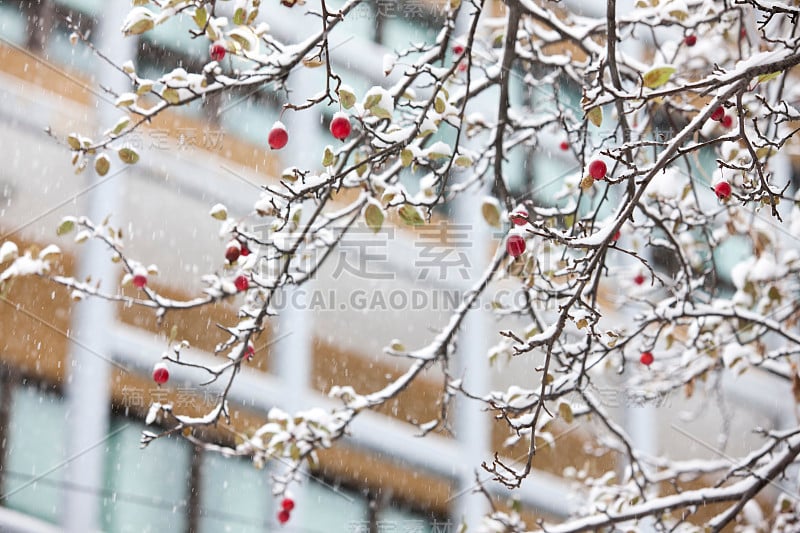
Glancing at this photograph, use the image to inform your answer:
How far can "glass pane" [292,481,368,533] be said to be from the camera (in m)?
5.79

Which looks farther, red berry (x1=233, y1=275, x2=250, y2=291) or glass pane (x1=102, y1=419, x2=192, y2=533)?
glass pane (x1=102, y1=419, x2=192, y2=533)

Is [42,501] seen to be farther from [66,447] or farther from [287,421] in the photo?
[287,421]

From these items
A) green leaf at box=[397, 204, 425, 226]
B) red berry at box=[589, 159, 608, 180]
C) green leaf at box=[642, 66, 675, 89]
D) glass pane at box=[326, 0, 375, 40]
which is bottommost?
red berry at box=[589, 159, 608, 180]

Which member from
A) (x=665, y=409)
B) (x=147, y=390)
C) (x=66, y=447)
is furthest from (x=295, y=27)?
(x=665, y=409)

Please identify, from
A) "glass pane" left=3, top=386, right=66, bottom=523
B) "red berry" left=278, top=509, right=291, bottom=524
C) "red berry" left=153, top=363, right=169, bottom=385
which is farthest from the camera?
"glass pane" left=3, top=386, right=66, bottom=523

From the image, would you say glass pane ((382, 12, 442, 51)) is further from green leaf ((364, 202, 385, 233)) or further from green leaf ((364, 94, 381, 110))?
green leaf ((364, 94, 381, 110))

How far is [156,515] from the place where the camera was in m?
5.19

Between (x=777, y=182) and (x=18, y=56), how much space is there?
5.73 m

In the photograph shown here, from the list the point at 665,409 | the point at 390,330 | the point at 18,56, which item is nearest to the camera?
the point at 18,56

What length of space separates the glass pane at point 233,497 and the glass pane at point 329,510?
0.23 metres

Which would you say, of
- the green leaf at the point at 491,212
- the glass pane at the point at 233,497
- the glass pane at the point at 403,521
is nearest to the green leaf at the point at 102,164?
the green leaf at the point at 491,212

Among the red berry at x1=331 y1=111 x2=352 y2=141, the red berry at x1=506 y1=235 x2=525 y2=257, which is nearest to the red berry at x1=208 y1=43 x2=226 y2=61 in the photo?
the red berry at x1=331 y1=111 x2=352 y2=141

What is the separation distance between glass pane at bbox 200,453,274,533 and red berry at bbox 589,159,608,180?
4.21 meters

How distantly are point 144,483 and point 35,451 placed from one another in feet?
2.13
